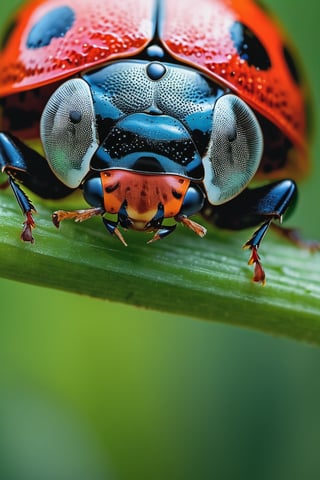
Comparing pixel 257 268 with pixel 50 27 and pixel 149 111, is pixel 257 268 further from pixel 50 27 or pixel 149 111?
pixel 50 27

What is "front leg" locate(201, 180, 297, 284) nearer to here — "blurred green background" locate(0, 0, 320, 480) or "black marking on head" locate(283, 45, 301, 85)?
"black marking on head" locate(283, 45, 301, 85)

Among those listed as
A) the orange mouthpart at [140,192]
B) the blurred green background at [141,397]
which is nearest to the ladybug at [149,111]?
the orange mouthpart at [140,192]

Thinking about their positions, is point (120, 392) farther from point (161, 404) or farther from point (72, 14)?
point (72, 14)

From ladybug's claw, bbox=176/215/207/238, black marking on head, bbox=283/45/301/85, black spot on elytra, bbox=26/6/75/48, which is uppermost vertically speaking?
black spot on elytra, bbox=26/6/75/48

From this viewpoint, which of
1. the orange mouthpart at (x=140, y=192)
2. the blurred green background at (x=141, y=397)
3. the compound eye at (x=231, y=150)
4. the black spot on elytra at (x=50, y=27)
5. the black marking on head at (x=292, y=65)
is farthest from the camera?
the blurred green background at (x=141, y=397)

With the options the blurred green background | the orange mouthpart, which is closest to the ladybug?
the orange mouthpart

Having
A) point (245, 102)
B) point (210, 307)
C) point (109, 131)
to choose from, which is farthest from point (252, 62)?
point (210, 307)

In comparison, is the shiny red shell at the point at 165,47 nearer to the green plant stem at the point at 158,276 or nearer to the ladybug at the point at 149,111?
the ladybug at the point at 149,111
